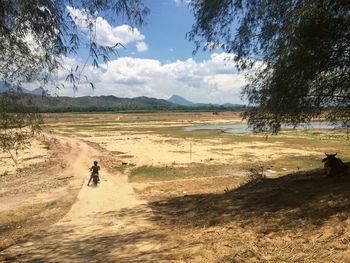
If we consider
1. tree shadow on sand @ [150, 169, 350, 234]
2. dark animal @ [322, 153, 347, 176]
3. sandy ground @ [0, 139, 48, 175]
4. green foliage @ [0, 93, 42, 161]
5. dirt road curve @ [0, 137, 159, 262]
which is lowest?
sandy ground @ [0, 139, 48, 175]

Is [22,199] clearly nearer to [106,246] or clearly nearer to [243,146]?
[106,246]

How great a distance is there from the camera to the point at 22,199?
20438mm

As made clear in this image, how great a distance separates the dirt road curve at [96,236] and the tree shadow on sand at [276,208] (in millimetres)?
1166

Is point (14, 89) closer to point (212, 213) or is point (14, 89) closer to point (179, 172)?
point (212, 213)

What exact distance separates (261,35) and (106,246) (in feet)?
22.5

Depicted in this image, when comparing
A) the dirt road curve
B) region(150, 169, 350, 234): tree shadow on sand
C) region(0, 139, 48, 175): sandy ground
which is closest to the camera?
region(150, 169, 350, 234): tree shadow on sand

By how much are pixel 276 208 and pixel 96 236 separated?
4736mm

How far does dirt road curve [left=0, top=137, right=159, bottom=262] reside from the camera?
374 inches

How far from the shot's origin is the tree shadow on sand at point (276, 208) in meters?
8.64

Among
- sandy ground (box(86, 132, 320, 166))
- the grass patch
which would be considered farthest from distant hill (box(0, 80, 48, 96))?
sandy ground (box(86, 132, 320, 166))

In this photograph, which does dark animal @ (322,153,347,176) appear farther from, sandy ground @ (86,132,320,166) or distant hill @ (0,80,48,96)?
sandy ground @ (86,132,320,166)

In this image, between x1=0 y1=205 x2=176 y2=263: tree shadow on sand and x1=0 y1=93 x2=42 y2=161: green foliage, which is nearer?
x1=0 y1=205 x2=176 y2=263: tree shadow on sand

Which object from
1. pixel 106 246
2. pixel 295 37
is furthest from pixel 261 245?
pixel 295 37

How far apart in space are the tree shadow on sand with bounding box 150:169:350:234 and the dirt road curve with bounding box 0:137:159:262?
3.82ft
